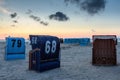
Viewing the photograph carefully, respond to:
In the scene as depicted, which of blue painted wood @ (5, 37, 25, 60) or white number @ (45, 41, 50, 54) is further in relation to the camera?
blue painted wood @ (5, 37, 25, 60)

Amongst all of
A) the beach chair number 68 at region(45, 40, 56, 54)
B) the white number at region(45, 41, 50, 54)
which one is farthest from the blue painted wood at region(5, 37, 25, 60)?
the white number at region(45, 41, 50, 54)

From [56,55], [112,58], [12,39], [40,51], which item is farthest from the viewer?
[12,39]

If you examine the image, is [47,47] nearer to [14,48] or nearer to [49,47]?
[49,47]

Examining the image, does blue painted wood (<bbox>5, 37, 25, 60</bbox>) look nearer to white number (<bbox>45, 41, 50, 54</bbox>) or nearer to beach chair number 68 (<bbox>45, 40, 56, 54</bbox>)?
beach chair number 68 (<bbox>45, 40, 56, 54</bbox>)

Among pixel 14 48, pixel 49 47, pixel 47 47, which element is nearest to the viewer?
pixel 47 47

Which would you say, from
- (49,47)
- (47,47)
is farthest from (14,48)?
(47,47)

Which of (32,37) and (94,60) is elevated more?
(32,37)

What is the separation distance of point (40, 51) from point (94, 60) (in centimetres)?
471

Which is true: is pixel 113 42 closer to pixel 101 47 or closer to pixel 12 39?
pixel 101 47

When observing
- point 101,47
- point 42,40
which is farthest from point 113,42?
point 42,40

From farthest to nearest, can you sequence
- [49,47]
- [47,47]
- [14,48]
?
[14,48], [49,47], [47,47]

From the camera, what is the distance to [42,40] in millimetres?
12664

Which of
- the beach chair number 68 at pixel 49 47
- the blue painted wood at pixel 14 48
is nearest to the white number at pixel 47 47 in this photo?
the beach chair number 68 at pixel 49 47

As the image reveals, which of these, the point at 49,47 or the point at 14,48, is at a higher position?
the point at 49,47
